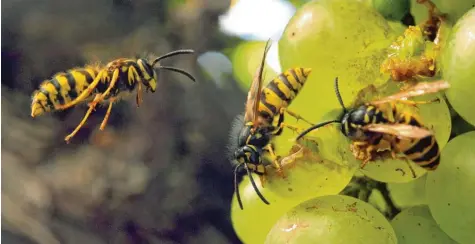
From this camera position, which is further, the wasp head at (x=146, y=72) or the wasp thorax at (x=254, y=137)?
the wasp head at (x=146, y=72)

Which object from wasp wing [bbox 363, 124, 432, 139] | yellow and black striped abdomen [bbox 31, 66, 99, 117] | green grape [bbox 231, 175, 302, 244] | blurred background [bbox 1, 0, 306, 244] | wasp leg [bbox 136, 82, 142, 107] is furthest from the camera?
blurred background [bbox 1, 0, 306, 244]

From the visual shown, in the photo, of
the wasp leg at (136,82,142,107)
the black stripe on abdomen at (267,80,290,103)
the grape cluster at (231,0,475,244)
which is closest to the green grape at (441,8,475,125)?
the grape cluster at (231,0,475,244)

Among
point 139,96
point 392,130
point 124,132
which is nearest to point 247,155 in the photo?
point 392,130

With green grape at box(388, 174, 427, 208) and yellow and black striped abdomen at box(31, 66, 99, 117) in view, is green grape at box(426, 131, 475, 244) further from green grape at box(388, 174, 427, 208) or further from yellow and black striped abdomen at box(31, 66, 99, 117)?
yellow and black striped abdomen at box(31, 66, 99, 117)

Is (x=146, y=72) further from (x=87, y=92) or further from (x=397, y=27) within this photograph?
(x=397, y=27)

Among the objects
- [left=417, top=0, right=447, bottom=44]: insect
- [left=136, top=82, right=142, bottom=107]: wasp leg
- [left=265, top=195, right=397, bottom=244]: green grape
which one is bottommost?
[left=265, top=195, right=397, bottom=244]: green grape

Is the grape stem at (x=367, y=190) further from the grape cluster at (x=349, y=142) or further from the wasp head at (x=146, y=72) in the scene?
the wasp head at (x=146, y=72)

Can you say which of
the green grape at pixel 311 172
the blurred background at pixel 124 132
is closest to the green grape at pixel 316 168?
the green grape at pixel 311 172
